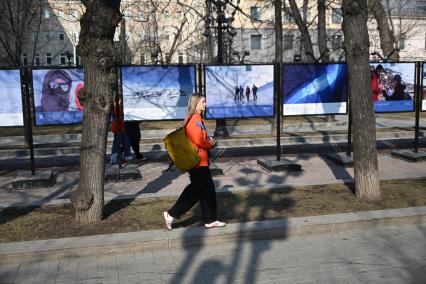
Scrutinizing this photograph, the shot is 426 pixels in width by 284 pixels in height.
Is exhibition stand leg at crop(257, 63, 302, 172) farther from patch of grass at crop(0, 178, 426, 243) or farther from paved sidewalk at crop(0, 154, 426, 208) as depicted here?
patch of grass at crop(0, 178, 426, 243)

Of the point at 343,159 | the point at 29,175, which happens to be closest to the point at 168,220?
the point at 29,175

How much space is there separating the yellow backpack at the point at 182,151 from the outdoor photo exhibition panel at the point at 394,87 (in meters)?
6.67

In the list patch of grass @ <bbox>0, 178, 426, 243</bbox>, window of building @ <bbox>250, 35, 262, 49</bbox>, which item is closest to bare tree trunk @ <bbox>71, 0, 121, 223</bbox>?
patch of grass @ <bbox>0, 178, 426, 243</bbox>

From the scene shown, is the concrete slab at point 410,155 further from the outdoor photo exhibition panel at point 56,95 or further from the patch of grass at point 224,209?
the outdoor photo exhibition panel at point 56,95

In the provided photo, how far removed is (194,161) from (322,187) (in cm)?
307

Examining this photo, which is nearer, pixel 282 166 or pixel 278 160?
pixel 282 166

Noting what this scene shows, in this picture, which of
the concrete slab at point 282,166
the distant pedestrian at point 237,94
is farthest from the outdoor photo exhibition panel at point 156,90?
the concrete slab at point 282,166

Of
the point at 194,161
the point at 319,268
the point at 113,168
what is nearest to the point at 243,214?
the point at 194,161

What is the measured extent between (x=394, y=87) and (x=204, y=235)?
7.41 meters

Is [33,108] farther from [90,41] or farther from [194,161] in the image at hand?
[194,161]

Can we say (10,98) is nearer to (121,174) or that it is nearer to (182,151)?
(121,174)

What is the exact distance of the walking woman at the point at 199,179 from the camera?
228 inches

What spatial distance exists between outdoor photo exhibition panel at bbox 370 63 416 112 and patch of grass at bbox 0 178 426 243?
147 inches

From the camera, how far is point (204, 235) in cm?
567
